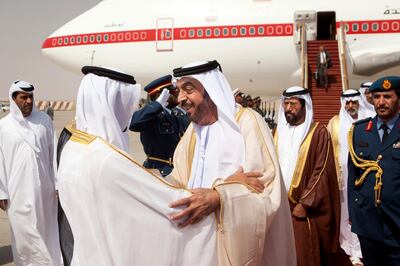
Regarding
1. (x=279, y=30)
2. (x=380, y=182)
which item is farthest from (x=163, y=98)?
(x=279, y=30)

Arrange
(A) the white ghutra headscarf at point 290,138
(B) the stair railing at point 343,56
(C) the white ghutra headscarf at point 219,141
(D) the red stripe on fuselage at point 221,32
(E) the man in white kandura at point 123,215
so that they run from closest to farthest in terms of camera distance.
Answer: (E) the man in white kandura at point 123,215 < (C) the white ghutra headscarf at point 219,141 < (A) the white ghutra headscarf at point 290,138 < (B) the stair railing at point 343,56 < (D) the red stripe on fuselage at point 221,32

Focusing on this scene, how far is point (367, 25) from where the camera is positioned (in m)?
15.6

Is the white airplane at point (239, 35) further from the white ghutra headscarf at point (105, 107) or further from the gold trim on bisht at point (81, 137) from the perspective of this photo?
the gold trim on bisht at point (81, 137)

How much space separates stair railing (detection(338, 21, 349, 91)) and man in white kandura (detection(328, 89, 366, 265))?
24.1 feet

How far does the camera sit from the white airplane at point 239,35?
51.5 ft

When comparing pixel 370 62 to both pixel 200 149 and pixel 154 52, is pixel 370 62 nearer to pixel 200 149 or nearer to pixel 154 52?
pixel 154 52

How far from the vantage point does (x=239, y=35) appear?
16.0 m

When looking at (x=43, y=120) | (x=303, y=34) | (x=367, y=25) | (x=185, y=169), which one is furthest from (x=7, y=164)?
(x=367, y=25)

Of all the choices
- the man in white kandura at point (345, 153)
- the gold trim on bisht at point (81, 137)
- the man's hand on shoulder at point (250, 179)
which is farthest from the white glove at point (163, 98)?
the man in white kandura at point (345, 153)

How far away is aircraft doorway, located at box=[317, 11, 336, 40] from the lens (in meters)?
16.1

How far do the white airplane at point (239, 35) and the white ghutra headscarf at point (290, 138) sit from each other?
11.7 metres

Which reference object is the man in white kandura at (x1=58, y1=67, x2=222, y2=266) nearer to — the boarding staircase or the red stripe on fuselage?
the boarding staircase

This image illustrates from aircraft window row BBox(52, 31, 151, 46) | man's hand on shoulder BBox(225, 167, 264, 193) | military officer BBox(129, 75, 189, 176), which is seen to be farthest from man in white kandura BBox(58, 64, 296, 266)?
aircraft window row BBox(52, 31, 151, 46)

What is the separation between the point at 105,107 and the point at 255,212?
845mm
